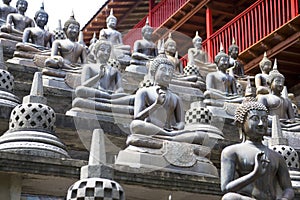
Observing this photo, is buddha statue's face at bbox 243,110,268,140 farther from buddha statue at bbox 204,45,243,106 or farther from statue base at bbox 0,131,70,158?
buddha statue at bbox 204,45,243,106

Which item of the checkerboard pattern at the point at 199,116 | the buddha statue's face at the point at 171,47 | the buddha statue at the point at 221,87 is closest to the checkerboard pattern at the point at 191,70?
the buddha statue at the point at 221,87

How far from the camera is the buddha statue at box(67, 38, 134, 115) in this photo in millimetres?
10992

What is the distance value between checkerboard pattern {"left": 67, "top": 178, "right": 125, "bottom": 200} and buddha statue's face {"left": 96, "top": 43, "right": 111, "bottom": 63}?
21.2ft

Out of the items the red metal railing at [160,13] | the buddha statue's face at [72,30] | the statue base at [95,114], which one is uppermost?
the red metal railing at [160,13]

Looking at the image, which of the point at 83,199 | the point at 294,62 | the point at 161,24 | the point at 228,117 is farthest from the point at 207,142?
the point at 161,24

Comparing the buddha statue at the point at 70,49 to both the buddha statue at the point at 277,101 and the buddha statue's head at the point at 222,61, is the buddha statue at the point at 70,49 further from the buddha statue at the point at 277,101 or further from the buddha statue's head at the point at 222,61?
the buddha statue at the point at 277,101

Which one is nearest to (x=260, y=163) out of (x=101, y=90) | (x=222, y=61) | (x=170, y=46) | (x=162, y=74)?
(x=162, y=74)

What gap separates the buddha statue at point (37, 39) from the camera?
1436 cm

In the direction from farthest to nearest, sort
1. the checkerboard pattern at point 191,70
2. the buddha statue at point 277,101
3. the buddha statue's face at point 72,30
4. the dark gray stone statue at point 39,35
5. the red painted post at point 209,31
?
the red painted post at point 209,31
the dark gray stone statue at point 39,35
the checkerboard pattern at point 191,70
the buddha statue's face at point 72,30
the buddha statue at point 277,101

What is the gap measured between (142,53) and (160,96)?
6826 mm

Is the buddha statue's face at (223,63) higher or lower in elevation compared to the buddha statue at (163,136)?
higher

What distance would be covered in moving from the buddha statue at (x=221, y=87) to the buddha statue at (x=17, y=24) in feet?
14.5

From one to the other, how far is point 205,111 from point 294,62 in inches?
330

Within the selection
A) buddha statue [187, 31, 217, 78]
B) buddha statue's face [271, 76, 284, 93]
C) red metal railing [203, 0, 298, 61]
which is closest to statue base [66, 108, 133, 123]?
buddha statue's face [271, 76, 284, 93]
